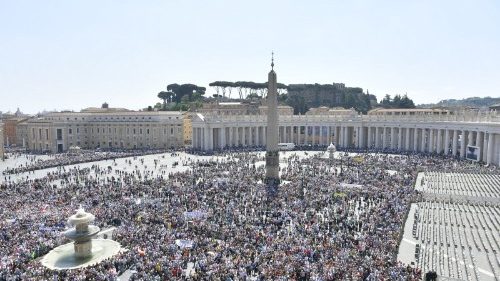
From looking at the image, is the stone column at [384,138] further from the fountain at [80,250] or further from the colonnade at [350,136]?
the fountain at [80,250]

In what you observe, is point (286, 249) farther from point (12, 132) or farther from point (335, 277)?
point (12, 132)

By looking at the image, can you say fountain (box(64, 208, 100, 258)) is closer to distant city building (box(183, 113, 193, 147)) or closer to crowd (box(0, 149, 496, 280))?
crowd (box(0, 149, 496, 280))

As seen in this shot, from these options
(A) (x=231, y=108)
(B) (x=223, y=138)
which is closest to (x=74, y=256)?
(B) (x=223, y=138)

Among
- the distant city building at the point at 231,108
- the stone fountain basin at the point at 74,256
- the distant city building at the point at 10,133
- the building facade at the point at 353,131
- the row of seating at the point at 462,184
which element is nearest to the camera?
the stone fountain basin at the point at 74,256

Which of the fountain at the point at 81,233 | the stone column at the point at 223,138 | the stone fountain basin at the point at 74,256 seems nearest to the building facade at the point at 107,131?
the stone column at the point at 223,138

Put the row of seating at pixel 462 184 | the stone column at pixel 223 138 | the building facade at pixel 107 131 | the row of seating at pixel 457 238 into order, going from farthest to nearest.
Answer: the building facade at pixel 107 131, the stone column at pixel 223 138, the row of seating at pixel 462 184, the row of seating at pixel 457 238

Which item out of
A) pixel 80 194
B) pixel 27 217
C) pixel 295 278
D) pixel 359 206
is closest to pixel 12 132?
pixel 80 194

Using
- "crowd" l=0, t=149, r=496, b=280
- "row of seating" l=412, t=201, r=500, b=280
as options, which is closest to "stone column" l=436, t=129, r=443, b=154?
"crowd" l=0, t=149, r=496, b=280
